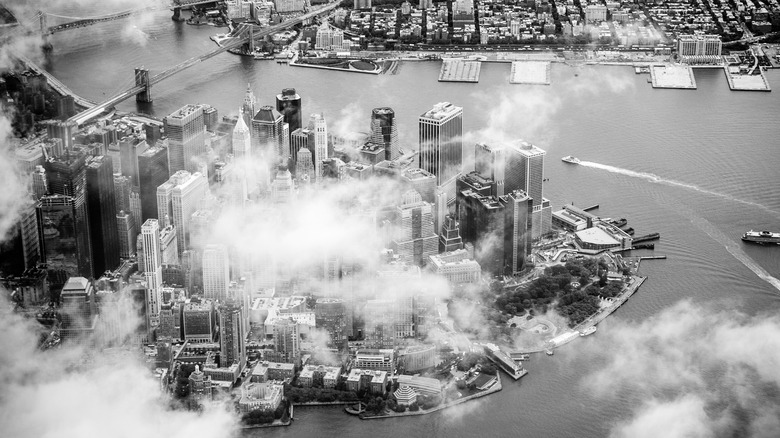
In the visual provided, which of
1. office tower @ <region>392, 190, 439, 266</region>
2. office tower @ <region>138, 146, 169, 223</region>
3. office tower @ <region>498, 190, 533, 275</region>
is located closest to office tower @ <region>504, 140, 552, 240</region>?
office tower @ <region>498, 190, 533, 275</region>

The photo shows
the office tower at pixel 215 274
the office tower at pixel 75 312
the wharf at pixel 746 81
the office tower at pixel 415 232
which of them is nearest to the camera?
the office tower at pixel 75 312

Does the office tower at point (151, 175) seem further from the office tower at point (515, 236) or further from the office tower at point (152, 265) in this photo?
the office tower at point (515, 236)

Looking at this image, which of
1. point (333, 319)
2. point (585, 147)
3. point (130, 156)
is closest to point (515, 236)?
point (333, 319)

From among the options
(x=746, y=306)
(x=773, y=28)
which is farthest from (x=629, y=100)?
(x=746, y=306)

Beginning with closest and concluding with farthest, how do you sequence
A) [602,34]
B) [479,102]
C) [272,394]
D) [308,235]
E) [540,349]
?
[272,394] < [540,349] < [308,235] < [479,102] < [602,34]

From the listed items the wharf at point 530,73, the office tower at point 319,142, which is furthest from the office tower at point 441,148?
the wharf at point 530,73

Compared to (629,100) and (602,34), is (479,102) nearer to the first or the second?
(629,100)
